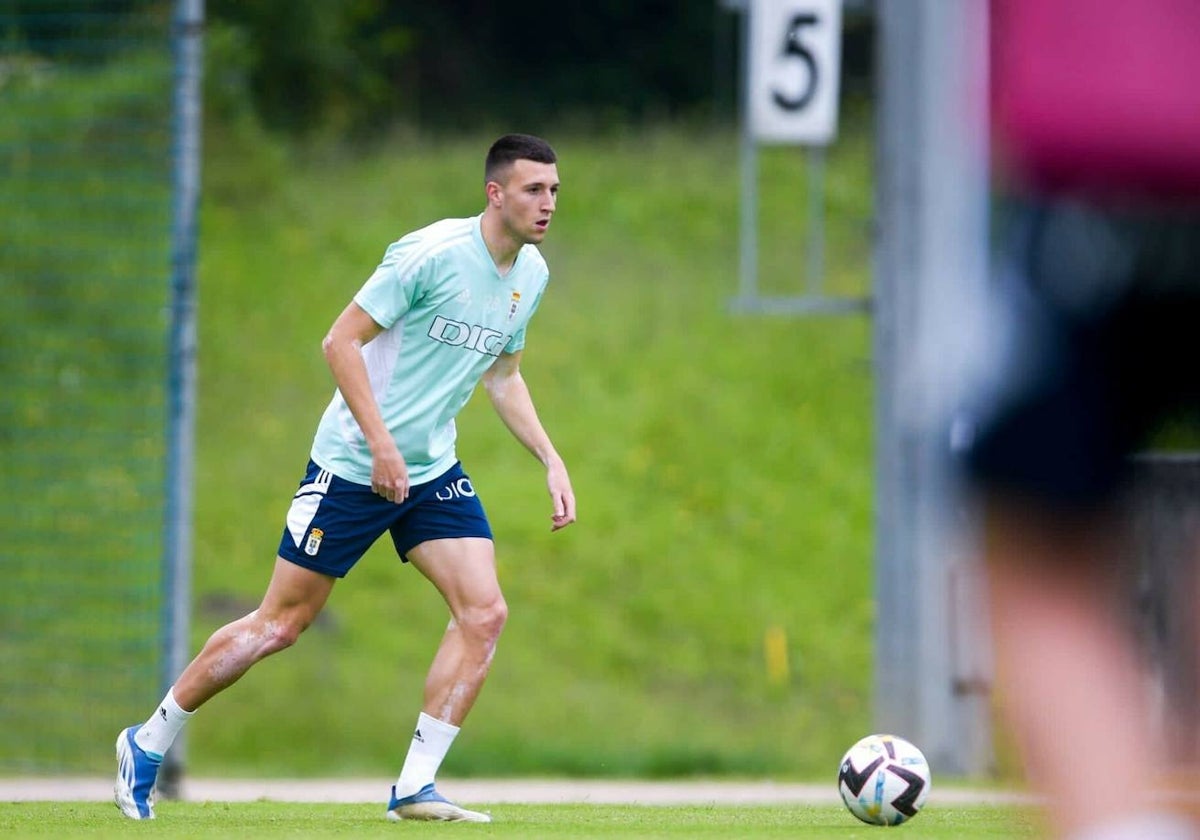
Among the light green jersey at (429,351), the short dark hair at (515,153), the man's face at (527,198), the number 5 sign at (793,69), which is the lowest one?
the light green jersey at (429,351)

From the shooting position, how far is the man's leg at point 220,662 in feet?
19.0

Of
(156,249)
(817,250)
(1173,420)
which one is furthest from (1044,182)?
(156,249)

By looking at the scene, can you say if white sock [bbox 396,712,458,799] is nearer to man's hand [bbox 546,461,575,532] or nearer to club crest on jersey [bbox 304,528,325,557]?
club crest on jersey [bbox 304,528,325,557]

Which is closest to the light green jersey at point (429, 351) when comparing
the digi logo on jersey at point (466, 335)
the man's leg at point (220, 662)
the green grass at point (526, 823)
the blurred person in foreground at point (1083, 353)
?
the digi logo on jersey at point (466, 335)

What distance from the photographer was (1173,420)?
78.3 inches

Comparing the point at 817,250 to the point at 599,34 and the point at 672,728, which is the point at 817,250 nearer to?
the point at 672,728

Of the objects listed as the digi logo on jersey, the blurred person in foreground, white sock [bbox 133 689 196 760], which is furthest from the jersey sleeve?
the blurred person in foreground

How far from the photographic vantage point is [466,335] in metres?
5.89

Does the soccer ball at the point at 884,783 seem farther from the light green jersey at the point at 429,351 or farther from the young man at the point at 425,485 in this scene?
the light green jersey at the point at 429,351

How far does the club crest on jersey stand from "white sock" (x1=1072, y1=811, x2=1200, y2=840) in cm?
416

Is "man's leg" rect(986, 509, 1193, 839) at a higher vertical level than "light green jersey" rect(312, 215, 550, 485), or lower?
lower

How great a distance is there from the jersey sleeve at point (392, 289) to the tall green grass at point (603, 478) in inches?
190

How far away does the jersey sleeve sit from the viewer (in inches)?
223

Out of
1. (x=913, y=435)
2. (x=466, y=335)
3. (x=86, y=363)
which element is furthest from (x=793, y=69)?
A: (x=86, y=363)
